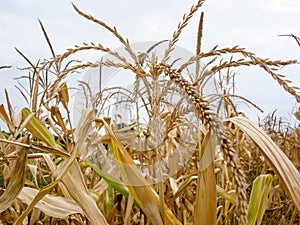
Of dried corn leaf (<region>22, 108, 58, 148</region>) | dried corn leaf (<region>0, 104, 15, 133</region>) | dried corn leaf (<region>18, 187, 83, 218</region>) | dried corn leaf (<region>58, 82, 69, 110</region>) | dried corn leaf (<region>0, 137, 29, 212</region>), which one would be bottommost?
dried corn leaf (<region>18, 187, 83, 218</region>)

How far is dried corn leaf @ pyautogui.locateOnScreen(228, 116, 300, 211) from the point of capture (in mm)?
527

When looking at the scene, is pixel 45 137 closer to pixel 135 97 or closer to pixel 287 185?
pixel 135 97

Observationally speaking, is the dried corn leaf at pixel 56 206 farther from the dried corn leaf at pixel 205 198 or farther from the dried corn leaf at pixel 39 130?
the dried corn leaf at pixel 205 198

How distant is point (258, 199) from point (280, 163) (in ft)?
0.60

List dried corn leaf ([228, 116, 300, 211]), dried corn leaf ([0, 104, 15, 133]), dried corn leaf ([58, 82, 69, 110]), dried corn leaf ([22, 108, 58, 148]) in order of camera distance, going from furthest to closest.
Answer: dried corn leaf ([58, 82, 69, 110]) < dried corn leaf ([0, 104, 15, 133]) < dried corn leaf ([22, 108, 58, 148]) < dried corn leaf ([228, 116, 300, 211])

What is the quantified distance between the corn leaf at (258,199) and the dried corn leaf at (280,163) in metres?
0.16

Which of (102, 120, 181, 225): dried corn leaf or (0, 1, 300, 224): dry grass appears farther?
(102, 120, 181, 225): dried corn leaf

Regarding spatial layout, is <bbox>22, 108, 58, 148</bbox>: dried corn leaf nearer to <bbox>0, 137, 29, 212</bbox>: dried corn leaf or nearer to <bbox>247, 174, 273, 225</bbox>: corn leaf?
<bbox>0, 137, 29, 212</bbox>: dried corn leaf

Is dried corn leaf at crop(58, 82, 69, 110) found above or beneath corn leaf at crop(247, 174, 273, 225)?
above

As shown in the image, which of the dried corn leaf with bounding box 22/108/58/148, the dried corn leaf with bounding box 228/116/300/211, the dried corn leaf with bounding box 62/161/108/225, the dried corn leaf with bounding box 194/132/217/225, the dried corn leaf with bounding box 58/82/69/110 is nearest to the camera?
the dried corn leaf with bounding box 228/116/300/211

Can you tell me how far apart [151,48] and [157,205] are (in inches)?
14.5

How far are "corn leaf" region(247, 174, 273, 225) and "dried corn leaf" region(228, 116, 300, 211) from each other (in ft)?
0.54

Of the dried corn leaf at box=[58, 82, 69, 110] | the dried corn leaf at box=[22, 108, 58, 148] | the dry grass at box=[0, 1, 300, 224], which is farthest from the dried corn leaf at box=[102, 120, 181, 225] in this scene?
the dried corn leaf at box=[58, 82, 69, 110]

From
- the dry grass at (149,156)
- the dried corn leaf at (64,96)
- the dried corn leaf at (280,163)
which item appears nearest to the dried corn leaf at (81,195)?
the dry grass at (149,156)
